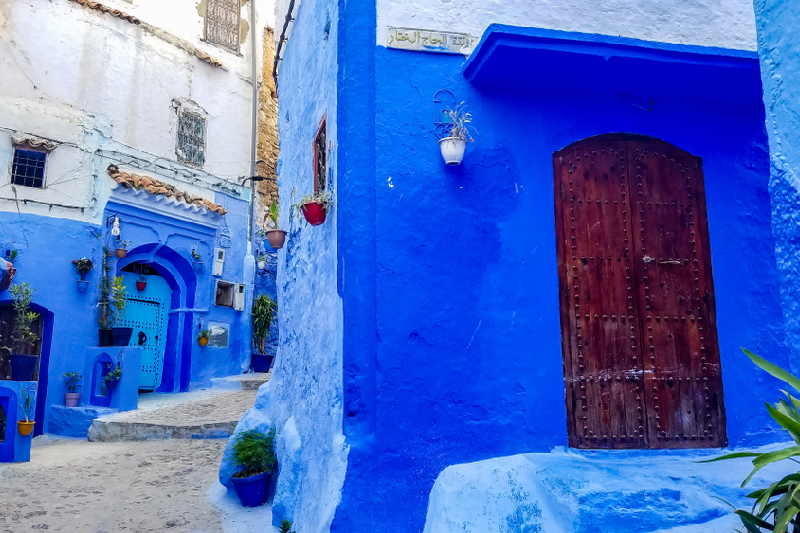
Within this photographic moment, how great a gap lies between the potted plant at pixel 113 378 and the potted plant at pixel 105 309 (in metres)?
0.80

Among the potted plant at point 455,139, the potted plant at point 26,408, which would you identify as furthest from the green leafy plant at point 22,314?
the potted plant at point 455,139

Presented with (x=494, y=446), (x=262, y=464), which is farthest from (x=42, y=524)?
(x=494, y=446)

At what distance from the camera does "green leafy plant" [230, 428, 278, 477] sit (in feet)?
20.8

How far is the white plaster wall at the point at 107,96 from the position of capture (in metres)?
11.2

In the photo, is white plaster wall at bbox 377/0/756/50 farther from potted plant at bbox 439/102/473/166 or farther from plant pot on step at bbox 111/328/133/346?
plant pot on step at bbox 111/328/133/346

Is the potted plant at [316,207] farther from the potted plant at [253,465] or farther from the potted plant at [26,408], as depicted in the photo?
the potted plant at [26,408]

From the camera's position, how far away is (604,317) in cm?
465

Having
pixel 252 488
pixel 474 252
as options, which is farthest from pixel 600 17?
pixel 252 488

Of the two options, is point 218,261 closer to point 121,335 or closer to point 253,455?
point 121,335

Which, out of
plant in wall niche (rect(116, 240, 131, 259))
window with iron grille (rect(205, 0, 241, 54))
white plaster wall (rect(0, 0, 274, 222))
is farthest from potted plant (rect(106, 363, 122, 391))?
window with iron grille (rect(205, 0, 241, 54))

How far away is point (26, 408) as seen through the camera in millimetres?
8633

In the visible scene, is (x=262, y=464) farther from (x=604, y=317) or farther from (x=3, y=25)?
(x=3, y=25)

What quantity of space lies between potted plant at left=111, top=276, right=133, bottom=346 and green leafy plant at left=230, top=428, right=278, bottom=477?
597 centimetres

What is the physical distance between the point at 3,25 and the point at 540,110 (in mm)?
11083
